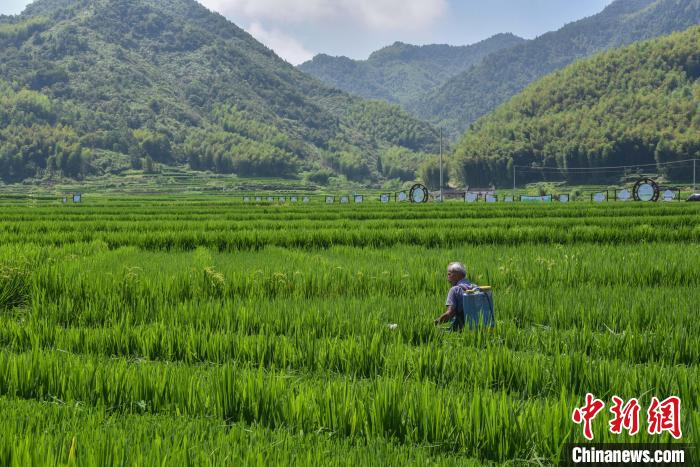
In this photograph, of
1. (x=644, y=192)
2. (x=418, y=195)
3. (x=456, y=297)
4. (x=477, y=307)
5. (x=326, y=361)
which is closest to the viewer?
(x=326, y=361)

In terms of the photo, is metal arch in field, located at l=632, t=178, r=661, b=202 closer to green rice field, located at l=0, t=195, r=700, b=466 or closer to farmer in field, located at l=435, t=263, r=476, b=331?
green rice field, located at l=0, t=195, r=700, b=466

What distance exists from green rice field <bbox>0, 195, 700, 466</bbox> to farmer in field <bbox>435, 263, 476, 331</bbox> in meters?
0.17

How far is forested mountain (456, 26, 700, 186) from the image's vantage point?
129 meters

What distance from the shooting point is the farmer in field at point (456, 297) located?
520 centimetres

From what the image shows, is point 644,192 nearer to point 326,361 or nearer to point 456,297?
point 456,297

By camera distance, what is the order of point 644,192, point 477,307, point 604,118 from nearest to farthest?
point 477,307 → point 644,192 → point 604,118

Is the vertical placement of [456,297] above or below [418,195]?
below

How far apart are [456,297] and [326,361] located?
146 cm

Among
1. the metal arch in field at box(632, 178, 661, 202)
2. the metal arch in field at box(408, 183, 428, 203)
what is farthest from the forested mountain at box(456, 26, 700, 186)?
the metal arch in field at box(408, 183, 428, 203)

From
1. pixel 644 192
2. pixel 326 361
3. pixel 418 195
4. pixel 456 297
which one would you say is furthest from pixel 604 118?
pixel 326 361

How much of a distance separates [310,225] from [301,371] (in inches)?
550

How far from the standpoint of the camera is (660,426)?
9.49ft

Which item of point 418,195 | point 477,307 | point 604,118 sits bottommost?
point 477,307

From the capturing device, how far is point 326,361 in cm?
451
